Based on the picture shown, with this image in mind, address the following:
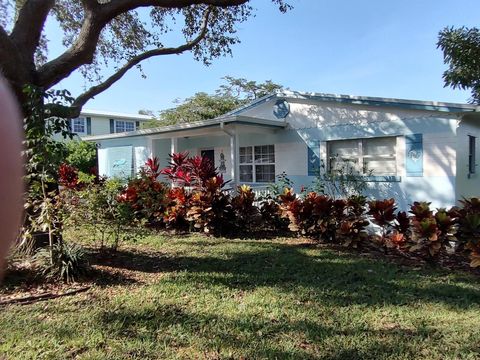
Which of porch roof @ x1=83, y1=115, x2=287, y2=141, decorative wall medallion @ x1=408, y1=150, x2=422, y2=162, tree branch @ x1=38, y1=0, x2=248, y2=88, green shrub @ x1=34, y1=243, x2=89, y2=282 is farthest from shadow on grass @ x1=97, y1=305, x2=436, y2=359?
porch roof @ x1=83, y1=115, x2=287, y2=141

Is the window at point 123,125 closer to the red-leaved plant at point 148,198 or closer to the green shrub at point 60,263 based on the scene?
the red-leaved plant at point 148,198

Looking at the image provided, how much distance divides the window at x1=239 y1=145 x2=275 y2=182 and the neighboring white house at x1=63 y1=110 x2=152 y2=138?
1644cm

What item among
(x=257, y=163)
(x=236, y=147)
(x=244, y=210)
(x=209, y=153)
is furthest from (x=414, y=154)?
(x=209, y=153)

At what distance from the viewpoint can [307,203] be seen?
8.27 metres

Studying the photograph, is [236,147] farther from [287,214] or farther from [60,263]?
[60,263]

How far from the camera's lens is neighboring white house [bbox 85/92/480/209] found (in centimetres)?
827

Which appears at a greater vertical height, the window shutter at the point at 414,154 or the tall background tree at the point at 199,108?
the tall background tree at the point at 199,108

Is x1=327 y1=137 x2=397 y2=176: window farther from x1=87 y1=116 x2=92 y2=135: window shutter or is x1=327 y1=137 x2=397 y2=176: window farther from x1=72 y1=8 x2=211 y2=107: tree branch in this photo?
x1=87 y1=116 x2=92 y2=135: window shutter

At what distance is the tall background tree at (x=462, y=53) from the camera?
1128cm

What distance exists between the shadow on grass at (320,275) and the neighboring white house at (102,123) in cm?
2160

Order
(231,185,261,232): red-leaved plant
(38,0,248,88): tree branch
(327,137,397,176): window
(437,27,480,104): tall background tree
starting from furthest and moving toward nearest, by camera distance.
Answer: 1. (437,27,480,104): tall background tree
2. (327,137,397,176): window
3. (231,185,261,232): red-leaved plant
4. (38,0,248,88): tree branch

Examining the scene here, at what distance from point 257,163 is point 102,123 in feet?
60.8

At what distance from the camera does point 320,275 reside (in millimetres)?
5527

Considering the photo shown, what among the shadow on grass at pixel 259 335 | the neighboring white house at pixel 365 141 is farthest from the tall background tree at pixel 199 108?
the shadow on grass at pixel 259 335
